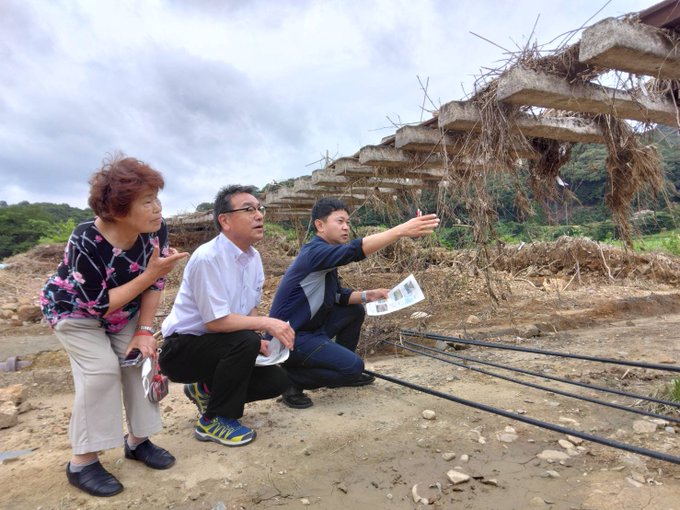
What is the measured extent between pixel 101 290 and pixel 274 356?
106 centimetres

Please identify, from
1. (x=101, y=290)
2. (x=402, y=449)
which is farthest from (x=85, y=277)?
(x=402, y=449)

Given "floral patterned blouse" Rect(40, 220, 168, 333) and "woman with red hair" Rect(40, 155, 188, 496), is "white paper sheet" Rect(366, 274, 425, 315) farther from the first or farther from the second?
"floral patterned blouse" Rect(40, 220, 168, 333)

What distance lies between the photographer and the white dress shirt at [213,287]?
223 centimetres

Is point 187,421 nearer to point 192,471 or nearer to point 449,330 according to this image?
point 192,471

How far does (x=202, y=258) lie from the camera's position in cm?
226

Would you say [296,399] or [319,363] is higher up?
[319,363]

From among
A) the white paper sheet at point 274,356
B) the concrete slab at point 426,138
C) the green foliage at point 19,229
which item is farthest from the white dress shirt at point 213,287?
the green foliage at point 19,229

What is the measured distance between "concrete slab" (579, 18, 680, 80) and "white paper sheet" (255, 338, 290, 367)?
2.82 m

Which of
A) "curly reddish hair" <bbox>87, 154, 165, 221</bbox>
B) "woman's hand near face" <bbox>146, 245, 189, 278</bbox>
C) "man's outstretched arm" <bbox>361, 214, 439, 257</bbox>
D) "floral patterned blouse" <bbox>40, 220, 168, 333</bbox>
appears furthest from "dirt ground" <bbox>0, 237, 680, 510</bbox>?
"curly reddish hair" <bbox>87, 154, 165, 221</bbox>

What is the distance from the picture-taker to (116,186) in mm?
1869

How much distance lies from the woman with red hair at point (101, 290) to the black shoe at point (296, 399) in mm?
1230

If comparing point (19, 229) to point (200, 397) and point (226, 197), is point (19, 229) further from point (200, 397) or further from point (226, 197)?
point (226, 197)

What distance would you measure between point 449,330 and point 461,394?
7.03 feet

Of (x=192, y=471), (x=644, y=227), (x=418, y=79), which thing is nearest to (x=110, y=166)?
(x=192, y=471)
